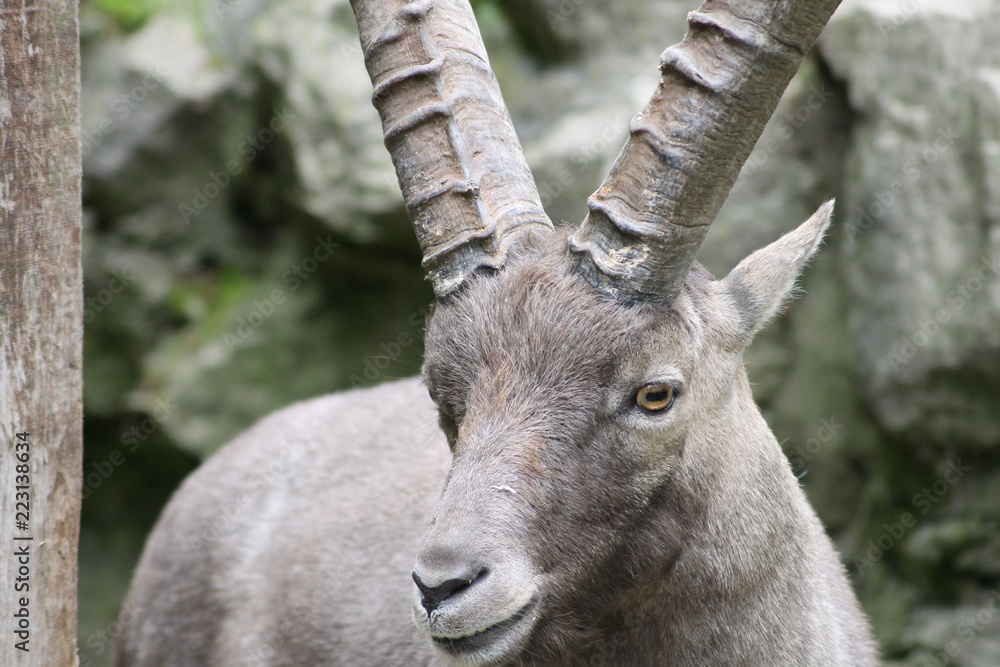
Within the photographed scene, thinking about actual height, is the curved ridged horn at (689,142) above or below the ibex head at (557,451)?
above

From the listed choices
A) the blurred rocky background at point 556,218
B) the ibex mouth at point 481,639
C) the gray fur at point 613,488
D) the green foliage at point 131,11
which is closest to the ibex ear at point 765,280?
the gray fur at point 613,488

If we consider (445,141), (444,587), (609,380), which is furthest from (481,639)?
(445,141)

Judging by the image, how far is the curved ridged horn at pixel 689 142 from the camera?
10.4 ft

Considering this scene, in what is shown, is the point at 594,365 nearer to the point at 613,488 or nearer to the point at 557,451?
the point at 557,451

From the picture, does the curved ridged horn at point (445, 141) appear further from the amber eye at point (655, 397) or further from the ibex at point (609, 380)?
the amber eye at point (655, 397)

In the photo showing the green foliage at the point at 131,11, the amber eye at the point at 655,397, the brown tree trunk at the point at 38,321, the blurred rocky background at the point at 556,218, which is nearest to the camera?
the amber eye at the point at 655,397

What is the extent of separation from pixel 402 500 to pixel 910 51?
5087 mm

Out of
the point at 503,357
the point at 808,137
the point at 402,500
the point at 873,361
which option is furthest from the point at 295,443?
the point at 808,137

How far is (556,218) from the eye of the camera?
27.4ft

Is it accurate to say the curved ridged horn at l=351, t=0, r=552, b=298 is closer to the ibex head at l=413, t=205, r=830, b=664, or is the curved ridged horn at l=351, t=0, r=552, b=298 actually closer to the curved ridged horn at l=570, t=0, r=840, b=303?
the ibex head at l=413, t=205, r=830, b=664

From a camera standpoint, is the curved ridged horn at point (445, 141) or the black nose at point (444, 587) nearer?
the black nose at point (444, 587)

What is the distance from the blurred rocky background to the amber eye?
14.1 feet

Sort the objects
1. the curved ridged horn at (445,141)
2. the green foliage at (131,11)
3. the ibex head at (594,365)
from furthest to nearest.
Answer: the green foliage at (131,11), the curved ridged horn at (445,141), the ibex head at (594,365)

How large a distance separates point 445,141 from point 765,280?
4.55ft
